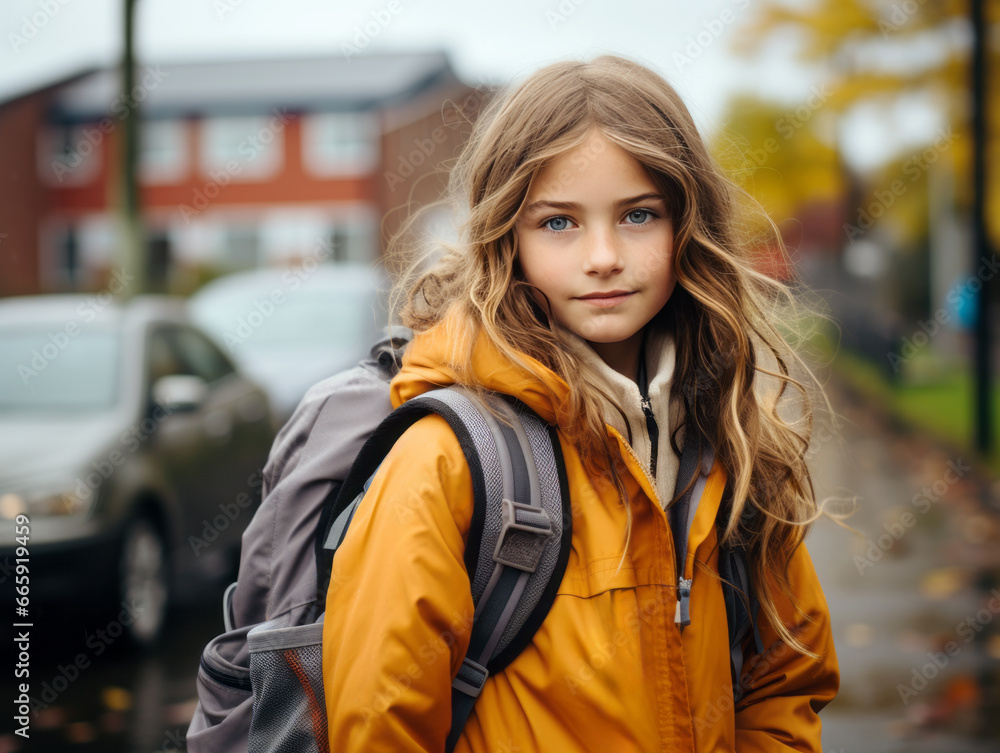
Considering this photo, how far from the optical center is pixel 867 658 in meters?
4.90

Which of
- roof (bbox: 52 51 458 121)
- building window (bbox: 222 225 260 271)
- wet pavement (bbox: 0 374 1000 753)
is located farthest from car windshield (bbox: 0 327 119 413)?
building window (bbox: 222 225 260 271)

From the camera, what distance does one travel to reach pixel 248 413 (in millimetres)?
6719

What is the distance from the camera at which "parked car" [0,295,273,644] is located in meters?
4.72

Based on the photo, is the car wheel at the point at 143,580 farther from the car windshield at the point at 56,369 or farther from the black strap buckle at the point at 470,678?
the black strap buckle at the point at 470,678

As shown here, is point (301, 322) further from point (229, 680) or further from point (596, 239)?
point (596, 239)

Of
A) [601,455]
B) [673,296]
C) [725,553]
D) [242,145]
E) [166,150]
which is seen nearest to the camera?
[601,455]

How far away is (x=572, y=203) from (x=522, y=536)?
0.60 metres

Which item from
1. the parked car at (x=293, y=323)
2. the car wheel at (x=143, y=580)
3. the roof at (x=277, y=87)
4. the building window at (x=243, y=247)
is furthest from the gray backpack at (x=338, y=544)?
the building window at (x=243, y=247)

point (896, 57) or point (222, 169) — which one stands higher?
point (222, 169)

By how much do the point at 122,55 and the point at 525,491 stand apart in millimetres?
12764

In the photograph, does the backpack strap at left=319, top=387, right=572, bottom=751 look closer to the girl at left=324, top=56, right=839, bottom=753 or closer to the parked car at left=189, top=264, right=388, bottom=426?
the girl at left=324, top=56, right=839, bottom=753

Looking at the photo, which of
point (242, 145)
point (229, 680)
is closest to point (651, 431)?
point (229, 680)

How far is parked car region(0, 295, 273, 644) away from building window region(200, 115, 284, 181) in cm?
3255

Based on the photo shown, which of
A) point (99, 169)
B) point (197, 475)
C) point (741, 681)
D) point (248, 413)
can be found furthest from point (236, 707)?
point (99, 169)
